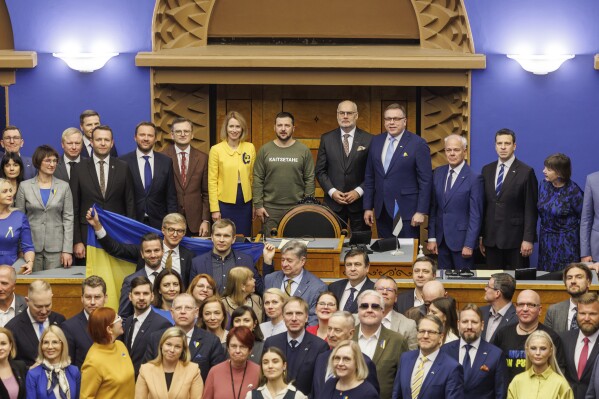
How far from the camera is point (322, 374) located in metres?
9.40

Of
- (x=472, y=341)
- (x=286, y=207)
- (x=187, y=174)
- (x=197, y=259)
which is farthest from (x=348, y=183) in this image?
(x=472, y=341)

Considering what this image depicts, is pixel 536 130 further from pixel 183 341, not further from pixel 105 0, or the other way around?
pixel 183 341

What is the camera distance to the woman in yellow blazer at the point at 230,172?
1287 centimetres

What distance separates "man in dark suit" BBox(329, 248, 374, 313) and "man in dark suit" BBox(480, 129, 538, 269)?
217 centimetres

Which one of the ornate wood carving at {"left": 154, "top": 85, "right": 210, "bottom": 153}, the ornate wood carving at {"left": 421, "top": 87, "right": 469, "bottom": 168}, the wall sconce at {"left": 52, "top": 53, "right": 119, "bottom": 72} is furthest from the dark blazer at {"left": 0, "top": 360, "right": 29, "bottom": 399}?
the ornate wood carving at {"left": 421, "top": 87, "right": 469, "bottom": 168}

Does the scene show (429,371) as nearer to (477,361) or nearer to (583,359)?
(477,361)

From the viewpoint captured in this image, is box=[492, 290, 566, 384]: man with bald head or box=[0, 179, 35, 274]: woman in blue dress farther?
box=[0, 179, 35, 274]: woman in blue dress

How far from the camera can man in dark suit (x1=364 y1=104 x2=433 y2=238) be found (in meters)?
12.9

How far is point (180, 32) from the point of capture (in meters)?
14.5

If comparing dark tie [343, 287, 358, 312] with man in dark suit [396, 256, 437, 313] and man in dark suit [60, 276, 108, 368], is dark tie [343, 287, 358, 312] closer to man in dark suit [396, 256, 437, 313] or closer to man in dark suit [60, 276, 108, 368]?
man in dark suit [396, 256, 437, 313]

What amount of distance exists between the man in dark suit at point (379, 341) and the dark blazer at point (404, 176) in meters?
3.10

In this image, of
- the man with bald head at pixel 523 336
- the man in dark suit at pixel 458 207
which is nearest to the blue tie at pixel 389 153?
the man in dark suit at pixel 458 207

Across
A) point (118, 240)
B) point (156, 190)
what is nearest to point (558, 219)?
point (156, 190)

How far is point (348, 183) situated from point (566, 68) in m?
2.59
